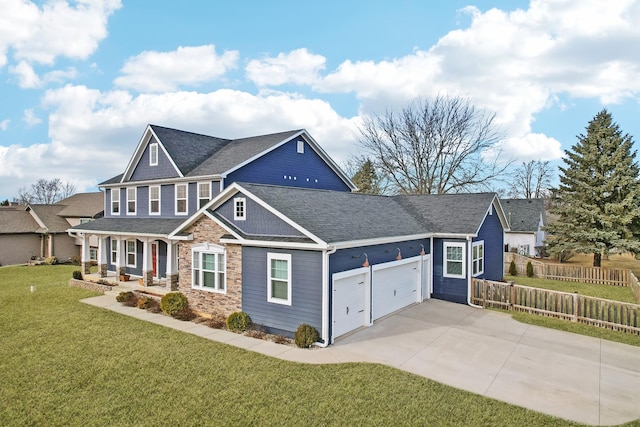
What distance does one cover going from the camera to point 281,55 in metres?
20.8

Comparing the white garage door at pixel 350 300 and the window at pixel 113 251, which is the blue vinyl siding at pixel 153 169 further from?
the white garage door at pixel 350 300

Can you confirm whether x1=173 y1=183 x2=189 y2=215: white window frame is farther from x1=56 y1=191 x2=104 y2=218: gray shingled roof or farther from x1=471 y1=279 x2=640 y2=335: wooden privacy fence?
x1=56 y1=191 x2=104 y2=218: gray shingled roof

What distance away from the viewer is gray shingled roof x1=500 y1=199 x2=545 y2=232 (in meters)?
40.4

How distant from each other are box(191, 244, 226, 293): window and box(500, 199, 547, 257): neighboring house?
33603mm

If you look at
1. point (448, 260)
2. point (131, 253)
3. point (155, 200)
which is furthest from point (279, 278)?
point (131, 253)

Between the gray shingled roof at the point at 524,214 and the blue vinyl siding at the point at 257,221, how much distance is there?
1378 inches

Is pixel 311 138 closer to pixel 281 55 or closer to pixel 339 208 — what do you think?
pixel 281 55

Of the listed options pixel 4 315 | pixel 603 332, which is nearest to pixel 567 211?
pixel 603 332

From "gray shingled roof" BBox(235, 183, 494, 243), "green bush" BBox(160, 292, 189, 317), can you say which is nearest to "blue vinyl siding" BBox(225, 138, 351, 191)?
"gray shingled roof" BBox(235, 183, 494, 243)

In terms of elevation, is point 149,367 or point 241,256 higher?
point 241,256

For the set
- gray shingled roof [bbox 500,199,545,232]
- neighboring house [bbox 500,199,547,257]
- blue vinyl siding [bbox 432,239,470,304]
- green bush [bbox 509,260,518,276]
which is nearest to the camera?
Answer: blue vinyl siding [bbox 432,239,470,304]

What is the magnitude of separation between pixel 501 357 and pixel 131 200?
23.0 m

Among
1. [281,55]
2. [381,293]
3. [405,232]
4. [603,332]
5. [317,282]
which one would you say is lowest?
[603,332]

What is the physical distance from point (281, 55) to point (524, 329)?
56.3 feet
